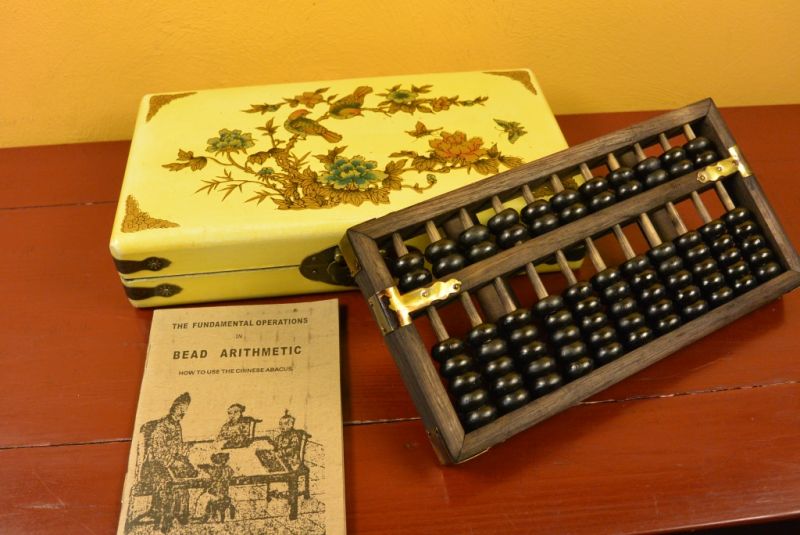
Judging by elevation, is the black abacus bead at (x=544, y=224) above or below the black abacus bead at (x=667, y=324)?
above

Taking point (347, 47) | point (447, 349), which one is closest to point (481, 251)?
point (447, 349)

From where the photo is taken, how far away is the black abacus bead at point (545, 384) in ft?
2.56

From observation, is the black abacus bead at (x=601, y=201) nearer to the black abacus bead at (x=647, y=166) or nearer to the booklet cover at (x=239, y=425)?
the black abacus bead at (x=647, y=166)

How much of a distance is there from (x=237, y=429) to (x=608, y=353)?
442 mm

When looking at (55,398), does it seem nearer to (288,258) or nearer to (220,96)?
(288,258)

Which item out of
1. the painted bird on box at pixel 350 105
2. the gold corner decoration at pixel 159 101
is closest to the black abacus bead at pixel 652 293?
the painted bird on box at pixel 350 105

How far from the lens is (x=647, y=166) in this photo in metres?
0.92

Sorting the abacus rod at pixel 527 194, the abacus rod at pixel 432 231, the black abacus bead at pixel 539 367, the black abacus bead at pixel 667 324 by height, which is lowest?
the black abacus bead at pixel 539 367

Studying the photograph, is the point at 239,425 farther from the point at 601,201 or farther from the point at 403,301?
the point at 601,201

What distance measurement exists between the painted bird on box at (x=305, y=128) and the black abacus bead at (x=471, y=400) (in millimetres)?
434

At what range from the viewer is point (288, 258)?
908 mm

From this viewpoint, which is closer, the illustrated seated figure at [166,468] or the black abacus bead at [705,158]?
the illustrated seated figure at [166,468]

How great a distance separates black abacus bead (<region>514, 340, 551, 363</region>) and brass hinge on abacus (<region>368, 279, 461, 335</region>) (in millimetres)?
101

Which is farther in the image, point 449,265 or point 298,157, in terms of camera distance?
point 298,157
